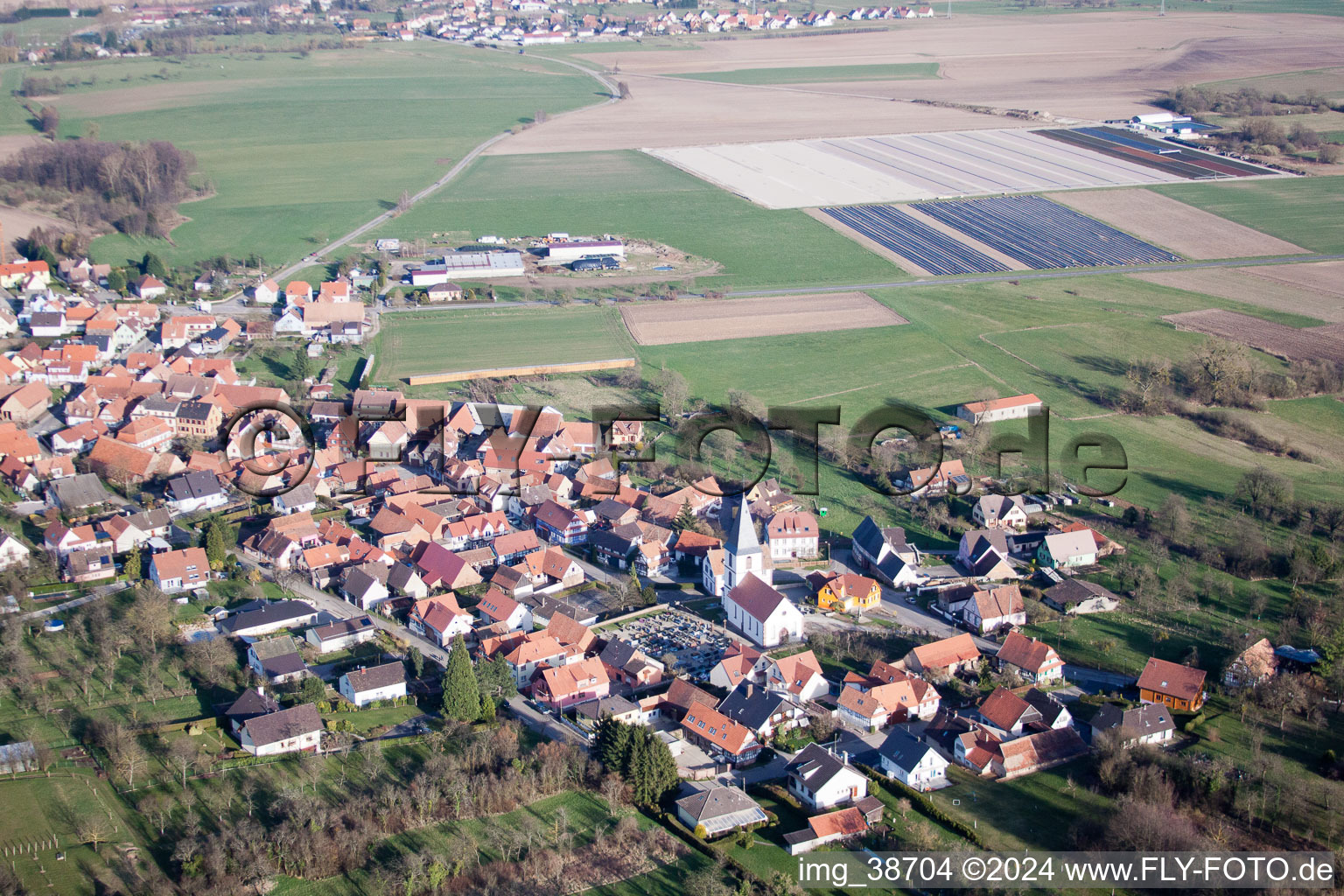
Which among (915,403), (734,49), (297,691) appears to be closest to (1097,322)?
(915,403)

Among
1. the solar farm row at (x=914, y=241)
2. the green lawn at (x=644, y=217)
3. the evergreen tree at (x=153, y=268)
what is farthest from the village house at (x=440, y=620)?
the solar farm row at (x=914, y=241)

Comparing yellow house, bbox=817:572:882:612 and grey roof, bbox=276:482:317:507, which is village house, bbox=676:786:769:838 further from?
grey roof, bbox=276:482:317:507

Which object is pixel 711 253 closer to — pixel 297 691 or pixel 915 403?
pixel 915 403

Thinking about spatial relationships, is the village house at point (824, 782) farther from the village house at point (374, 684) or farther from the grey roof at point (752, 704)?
the village house at point (374, 684)

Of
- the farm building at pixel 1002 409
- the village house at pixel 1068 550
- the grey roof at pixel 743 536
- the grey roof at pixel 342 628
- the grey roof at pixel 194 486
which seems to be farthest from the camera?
the farm building at pixel 1002 409

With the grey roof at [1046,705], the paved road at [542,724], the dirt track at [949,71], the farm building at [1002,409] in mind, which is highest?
the dirt track at [949,71]

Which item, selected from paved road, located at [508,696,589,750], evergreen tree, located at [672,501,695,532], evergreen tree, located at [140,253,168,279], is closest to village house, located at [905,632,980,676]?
paved road, located at [508,696,589,750]
